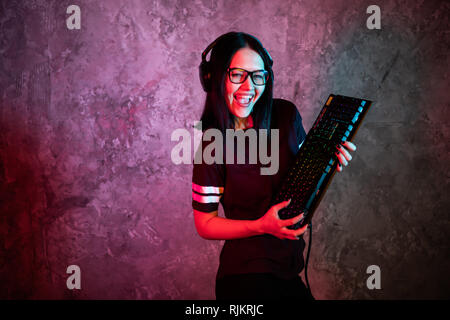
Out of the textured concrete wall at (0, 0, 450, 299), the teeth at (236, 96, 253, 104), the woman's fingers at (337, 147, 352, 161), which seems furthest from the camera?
the textured concrete wall at (0, 0, 450, 299)

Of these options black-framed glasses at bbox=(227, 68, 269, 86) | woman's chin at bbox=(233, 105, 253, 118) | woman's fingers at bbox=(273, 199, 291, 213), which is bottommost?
woman's fingers at bbox=(273, 199, 291, 213)

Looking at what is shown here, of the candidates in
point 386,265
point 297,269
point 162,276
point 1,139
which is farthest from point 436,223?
point 1,139

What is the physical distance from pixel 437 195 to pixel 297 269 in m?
1.00

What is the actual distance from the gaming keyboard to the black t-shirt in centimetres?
7

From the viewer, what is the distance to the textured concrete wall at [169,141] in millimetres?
1448

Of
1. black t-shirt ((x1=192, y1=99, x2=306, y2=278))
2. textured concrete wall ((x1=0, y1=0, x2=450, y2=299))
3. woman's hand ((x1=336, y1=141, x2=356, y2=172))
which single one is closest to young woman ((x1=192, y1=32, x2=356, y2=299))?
black t-shirt ((x1=192, y1=99, x2=306, y2=278))

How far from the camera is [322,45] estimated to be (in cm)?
148

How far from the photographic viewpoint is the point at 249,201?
108 centimetres

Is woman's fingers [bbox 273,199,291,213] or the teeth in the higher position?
the teeth

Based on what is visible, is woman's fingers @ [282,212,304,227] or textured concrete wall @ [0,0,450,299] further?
textured concrete wall @ [0,0,450,299]

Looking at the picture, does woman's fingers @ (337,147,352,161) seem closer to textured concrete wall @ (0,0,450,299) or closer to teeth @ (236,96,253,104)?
teeth @ (236,96,253,104)

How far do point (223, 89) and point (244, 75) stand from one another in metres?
0.08

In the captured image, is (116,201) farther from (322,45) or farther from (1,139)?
(322,45)

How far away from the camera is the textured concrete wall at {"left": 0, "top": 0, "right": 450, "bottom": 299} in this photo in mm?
1448
